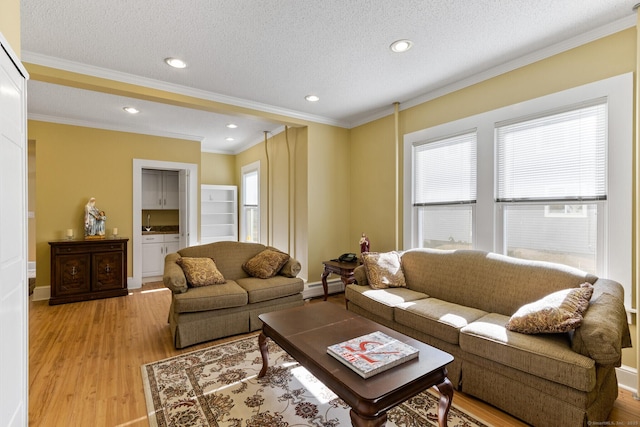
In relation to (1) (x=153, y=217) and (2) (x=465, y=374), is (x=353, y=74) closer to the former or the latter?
(2) (x=465, y=374)

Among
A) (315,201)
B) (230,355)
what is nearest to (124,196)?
(315,201)

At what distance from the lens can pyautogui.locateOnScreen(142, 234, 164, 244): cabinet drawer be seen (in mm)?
5663

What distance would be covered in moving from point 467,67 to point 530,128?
0.85 meters

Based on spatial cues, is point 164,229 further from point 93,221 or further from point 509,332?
point 509,332

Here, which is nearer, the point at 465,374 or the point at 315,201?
the point at 465,374

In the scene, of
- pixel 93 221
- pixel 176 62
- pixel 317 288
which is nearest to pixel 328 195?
pixel 317 288

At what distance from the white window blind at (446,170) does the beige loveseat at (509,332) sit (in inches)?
29.3

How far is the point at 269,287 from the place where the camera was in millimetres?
3385

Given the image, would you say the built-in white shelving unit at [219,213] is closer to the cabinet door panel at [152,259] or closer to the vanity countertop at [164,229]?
the vanity countertop at [164,229]

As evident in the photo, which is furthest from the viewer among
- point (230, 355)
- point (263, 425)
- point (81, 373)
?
point (230, 355)

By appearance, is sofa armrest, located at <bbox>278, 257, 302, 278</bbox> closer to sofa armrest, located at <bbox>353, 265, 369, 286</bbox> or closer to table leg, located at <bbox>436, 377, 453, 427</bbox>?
sofa armrest, located at <bbox>353, 265, 369, 286</bbox>

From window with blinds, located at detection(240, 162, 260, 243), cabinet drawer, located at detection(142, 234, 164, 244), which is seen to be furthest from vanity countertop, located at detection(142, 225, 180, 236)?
window with blinds, located at detection(240, 162, 260, 243)

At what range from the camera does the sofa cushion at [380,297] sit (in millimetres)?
2805

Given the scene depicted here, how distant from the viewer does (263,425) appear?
1843mm
